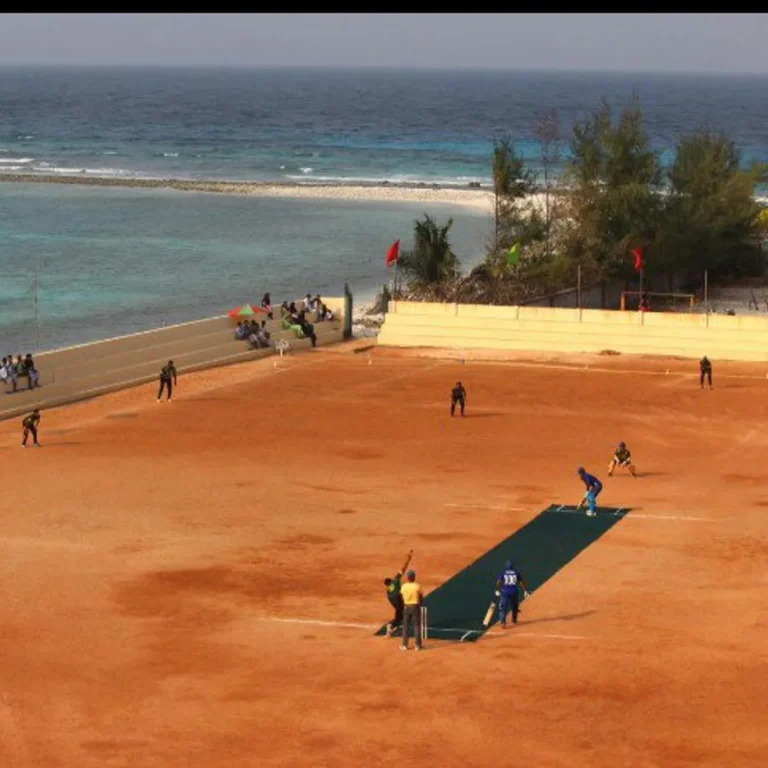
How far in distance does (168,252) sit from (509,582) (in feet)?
198

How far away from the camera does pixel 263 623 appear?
19844 millimetres

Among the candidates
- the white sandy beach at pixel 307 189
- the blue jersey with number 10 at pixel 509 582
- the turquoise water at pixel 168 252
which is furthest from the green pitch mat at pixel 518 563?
the white sandy beach at pixel 307 189

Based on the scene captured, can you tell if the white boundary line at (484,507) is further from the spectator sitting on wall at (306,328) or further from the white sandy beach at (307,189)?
the white sandy beach at (307,189)

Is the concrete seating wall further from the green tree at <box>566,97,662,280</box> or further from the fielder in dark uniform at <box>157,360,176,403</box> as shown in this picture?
the green tree at <box>566,97,662,280</box>

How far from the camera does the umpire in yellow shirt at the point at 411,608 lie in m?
18.4

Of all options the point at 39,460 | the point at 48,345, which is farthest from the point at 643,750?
the point at 48,345

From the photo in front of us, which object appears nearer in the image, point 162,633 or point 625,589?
point 162,633

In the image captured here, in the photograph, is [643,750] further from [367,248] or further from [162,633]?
[367,248]

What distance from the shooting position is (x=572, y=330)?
46938 mm

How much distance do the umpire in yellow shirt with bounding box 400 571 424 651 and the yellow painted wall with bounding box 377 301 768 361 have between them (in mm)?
28488

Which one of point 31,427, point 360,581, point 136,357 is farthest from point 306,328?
point 360,581
